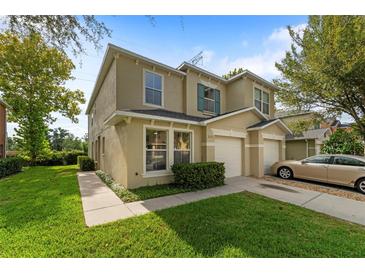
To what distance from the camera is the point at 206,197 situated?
247 inches

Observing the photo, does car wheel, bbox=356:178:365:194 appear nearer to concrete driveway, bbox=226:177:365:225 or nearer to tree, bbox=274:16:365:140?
concrete driveway, bbox=226:177:365:225

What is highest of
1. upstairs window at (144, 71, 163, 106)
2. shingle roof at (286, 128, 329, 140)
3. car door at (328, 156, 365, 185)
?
upstairs window at (144, 71, 163, 106)

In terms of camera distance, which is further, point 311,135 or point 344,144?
point 311,135

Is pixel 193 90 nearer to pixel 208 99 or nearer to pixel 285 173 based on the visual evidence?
pixel 208 99

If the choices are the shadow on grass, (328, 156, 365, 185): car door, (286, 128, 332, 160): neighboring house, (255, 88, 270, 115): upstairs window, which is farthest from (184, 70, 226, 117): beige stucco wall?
(286, 128, 332, 160): neighboring house

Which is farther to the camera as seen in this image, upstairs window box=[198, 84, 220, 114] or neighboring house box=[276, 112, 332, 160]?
neighboring house box=[276, 112, 332, 160]

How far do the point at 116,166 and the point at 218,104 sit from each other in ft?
25.6

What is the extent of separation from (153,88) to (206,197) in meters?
6.14

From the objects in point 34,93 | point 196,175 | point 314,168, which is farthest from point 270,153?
point 34,93

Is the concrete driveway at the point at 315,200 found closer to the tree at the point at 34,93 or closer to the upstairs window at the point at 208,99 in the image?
the upstairs window at the point at 208,99

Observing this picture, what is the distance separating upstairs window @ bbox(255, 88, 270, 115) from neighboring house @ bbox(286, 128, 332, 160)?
151 inches

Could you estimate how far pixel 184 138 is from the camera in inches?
339

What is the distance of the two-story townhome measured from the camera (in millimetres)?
7312
